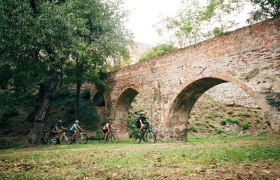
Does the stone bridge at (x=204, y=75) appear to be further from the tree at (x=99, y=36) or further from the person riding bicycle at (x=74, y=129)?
the person riding bicycle at (x=74, y=129)

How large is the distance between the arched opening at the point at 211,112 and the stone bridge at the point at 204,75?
58mm

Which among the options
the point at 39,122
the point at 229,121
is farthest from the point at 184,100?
the point at 229,121

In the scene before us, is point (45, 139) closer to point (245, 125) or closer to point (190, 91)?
point (190, 91)

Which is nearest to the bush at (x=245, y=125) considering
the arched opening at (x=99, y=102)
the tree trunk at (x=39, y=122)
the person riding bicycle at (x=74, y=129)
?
the arched opening at (x=99, y=102)

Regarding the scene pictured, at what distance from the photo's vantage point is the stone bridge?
27.8ft

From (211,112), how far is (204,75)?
34.9 ft

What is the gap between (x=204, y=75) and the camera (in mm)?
10656

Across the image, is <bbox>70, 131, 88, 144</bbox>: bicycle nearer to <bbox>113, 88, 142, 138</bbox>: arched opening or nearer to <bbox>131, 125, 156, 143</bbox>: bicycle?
<bbox>131, 125, 156, 143</bbox>: bicycle

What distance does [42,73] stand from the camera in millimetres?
13977

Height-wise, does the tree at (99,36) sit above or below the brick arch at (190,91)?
above

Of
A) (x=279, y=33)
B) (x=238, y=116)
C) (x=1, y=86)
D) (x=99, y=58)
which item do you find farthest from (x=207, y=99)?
(x=1, y=86)

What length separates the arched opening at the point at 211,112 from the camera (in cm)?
1238

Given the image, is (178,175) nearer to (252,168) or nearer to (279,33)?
(252,168)

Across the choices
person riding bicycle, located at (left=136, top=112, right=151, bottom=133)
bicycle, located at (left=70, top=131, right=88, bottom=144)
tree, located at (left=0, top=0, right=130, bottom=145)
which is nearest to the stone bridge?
person riding bicycle, located at (left=136, top=112, right=151, bottom=133)
